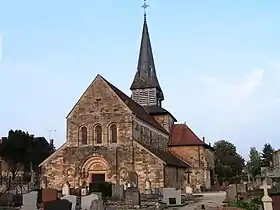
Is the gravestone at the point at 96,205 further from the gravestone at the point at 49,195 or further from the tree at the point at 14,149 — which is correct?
the tree at the point at 14,149

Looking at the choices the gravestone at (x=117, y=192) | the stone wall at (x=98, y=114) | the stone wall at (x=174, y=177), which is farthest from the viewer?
the stone wall at (x=98, y=114)

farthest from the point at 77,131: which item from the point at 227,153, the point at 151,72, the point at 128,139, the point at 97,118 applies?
the point at 227,153

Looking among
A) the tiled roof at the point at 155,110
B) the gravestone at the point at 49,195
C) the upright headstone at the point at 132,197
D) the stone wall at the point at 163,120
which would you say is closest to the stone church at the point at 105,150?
the tiled roof at the point at 155,110

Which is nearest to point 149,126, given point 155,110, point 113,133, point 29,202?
point 113,133

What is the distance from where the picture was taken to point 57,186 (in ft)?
123

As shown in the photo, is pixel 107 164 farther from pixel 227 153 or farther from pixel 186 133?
pixel 227 153

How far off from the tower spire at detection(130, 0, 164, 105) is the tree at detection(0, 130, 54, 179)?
21.1 meters

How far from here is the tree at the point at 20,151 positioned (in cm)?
6259

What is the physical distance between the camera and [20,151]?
2499 inches

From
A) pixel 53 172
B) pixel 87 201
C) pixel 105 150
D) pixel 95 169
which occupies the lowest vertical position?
pixel 87 201

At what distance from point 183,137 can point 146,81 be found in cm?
832

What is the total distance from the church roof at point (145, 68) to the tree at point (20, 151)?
21.3 metres

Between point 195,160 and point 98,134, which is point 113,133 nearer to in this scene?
point 98,134

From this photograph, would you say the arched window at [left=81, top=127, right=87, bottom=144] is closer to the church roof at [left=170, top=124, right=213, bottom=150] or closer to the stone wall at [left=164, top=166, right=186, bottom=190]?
the stone wall at [left=164, top=166, right=186, bottom=190]
